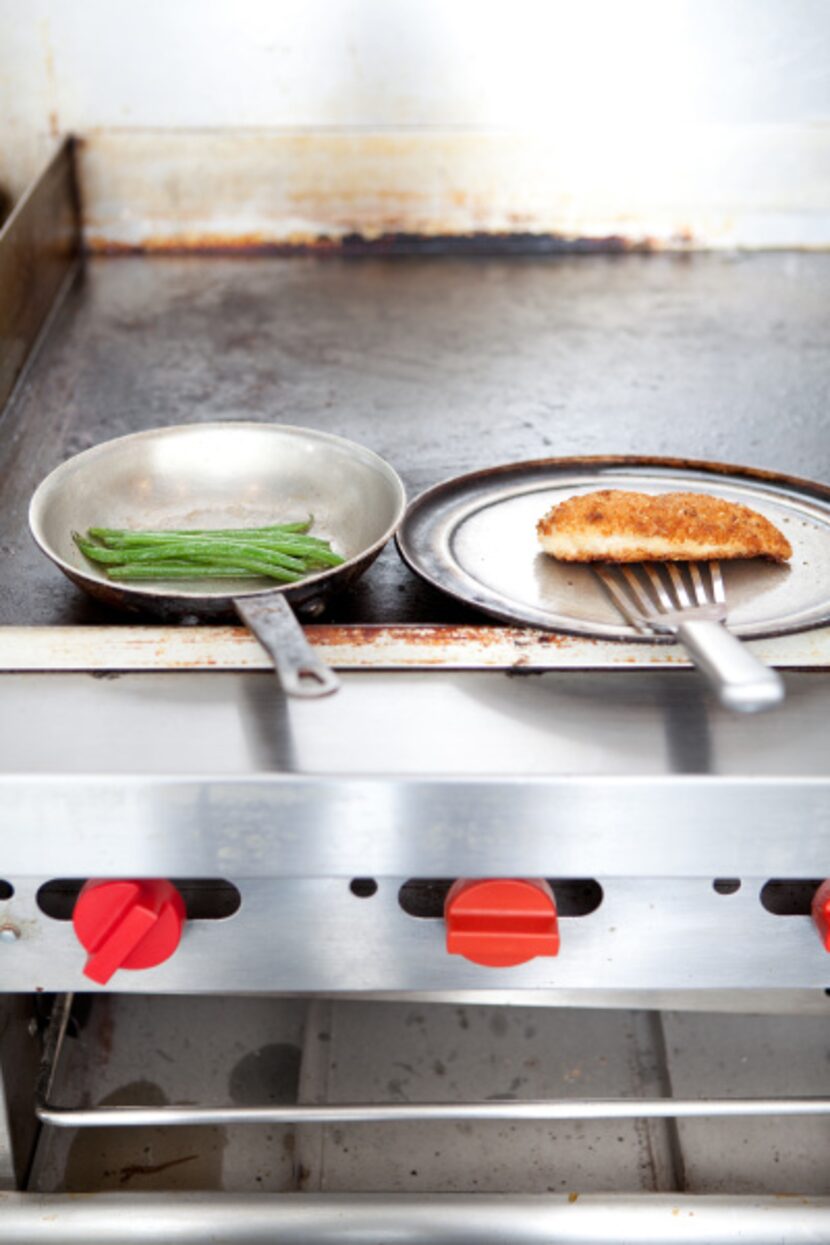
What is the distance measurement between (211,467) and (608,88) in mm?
1109

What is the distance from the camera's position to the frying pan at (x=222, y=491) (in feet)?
3.54

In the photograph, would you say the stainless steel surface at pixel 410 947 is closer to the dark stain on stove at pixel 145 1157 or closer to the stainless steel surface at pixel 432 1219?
the stainless steel surface at pixel 432 1219

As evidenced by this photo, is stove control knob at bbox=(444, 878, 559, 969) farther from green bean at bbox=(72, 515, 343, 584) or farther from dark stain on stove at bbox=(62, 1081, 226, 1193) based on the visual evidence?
dark stain on stove at bbox=(62, 1081, 226, 1193)

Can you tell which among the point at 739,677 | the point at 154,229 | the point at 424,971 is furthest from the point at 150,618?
the point at 154,229

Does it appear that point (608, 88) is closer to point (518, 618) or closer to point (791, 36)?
point (791, 36)

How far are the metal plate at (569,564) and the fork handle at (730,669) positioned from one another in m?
0.09

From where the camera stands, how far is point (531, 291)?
188 centimetres

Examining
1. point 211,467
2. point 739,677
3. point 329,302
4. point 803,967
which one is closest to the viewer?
point 739,677

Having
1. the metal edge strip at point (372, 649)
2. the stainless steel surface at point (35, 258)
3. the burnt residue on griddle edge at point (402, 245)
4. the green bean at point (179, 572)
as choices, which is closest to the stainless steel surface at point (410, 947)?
the metal edge strip at point (372, 649)

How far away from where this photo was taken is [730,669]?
80 centimetres

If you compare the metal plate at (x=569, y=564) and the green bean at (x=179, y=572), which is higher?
the green bean at (x=179, y=572)

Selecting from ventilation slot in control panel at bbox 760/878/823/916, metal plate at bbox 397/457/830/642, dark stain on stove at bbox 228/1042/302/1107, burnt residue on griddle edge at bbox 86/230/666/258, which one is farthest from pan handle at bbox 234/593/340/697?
burnt residue on griddle edge at bbox 86/230/666/258

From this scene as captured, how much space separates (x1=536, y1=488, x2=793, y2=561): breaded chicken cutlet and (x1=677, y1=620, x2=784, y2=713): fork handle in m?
0.19

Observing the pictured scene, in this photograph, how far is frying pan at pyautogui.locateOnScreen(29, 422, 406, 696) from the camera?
108cm
